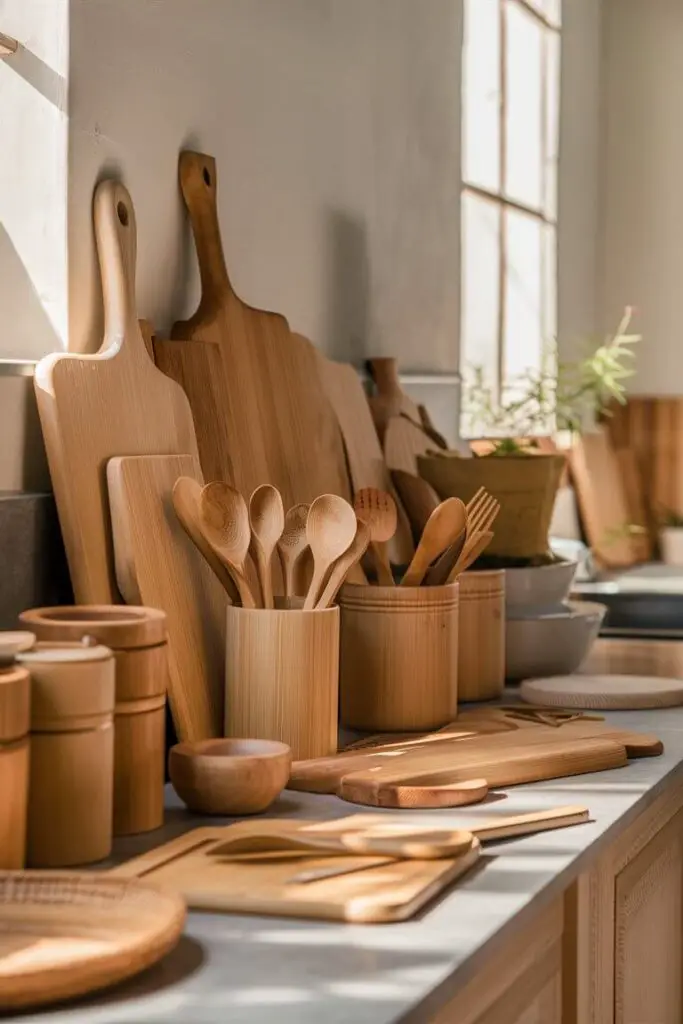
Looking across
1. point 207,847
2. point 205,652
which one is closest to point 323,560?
point 205,652

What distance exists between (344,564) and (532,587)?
0.65 m

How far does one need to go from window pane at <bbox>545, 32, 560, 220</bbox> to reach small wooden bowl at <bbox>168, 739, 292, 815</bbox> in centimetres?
→ 297

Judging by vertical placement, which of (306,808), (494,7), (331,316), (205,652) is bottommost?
(306,808)

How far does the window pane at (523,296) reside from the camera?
12.9 feet

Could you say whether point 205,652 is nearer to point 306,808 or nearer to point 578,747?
point 306,808

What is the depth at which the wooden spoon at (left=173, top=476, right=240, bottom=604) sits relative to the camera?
5.16 feet

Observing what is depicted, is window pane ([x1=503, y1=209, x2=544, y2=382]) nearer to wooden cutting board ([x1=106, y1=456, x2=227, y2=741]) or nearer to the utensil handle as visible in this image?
the utensil handle

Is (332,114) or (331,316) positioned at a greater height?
(332,114)

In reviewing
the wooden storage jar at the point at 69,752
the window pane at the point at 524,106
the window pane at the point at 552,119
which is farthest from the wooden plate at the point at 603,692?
the window pane at the point at 552,119

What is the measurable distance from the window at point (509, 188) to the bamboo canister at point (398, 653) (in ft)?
5.52

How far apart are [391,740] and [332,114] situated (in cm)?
104

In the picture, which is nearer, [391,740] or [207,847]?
[207,847]

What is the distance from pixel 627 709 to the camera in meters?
1.96

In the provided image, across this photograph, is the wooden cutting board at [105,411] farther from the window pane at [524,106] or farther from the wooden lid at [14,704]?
the window pane at [524,106]
